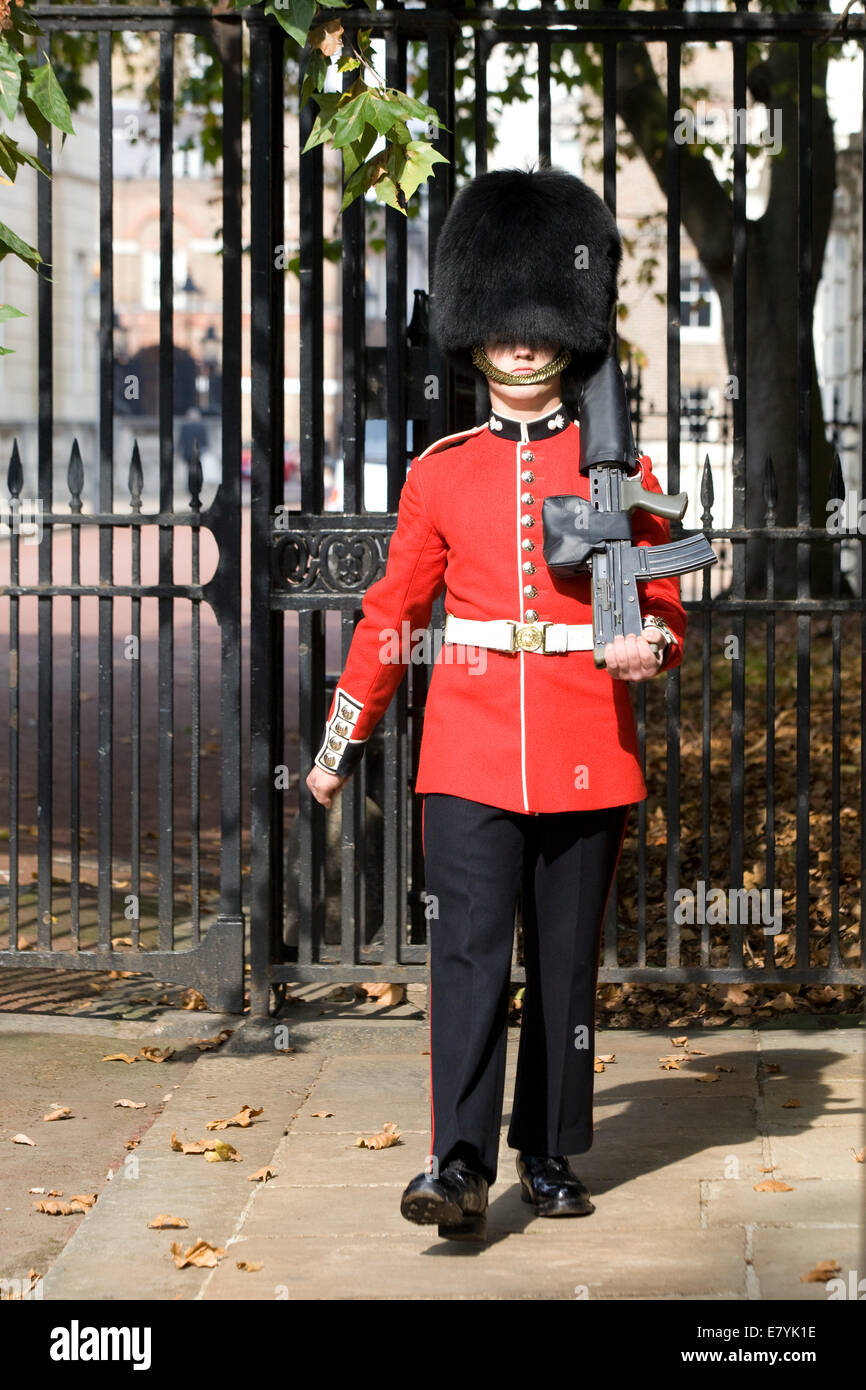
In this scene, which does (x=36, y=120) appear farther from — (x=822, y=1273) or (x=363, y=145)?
(x=822, y=1273)

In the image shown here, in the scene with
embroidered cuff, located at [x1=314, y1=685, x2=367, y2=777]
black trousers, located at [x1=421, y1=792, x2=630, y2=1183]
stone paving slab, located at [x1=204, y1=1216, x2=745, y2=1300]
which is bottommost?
stone paving slab, located at [x1=204, y1=1216, x2=745, y2=1300]

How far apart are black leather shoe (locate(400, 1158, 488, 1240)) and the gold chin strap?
1647 mm

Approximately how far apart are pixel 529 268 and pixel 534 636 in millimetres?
788

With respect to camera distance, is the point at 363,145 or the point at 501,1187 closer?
the point at 501,1187

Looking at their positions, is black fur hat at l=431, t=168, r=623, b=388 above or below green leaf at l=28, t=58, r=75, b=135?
below

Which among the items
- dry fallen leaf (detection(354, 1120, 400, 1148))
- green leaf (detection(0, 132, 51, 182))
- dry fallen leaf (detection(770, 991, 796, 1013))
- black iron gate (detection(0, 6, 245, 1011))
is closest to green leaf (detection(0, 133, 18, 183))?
green leaf (detection(0, 132, 51, 182))

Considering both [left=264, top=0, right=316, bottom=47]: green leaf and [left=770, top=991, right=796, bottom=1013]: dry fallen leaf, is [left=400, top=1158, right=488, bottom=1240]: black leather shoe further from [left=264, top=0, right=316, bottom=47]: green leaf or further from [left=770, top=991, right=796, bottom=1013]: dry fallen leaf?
[left=264, top=0, right=316, bottom=47]: green leaf

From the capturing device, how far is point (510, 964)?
3723mm

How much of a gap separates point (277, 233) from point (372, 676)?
6.66 ft

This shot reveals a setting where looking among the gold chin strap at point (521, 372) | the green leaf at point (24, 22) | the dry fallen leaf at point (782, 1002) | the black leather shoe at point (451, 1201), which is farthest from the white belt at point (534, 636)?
the dry fallen leaf at point (782, 1002)

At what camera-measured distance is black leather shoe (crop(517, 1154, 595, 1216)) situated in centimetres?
386

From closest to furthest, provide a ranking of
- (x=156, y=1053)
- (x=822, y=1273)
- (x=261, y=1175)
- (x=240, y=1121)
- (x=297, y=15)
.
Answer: (x=822, y=1273) < (x=297, y=15) < (x=261, y=1175) < (x=240, y=1121) < (x=156, y=1053)

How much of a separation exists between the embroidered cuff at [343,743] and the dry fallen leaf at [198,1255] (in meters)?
1.04

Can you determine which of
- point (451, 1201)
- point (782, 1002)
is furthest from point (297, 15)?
point (782, 1002)
